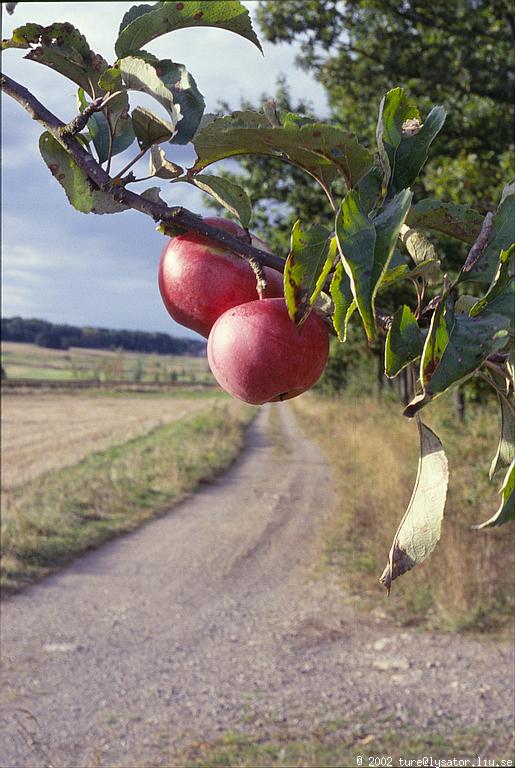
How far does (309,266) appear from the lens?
511 mm

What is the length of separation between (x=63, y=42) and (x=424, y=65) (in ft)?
19.1

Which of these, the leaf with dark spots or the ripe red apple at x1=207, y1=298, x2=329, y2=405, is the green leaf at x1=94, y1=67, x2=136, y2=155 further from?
the ripe red apple at x1=207, y1=298, x2=329, y2=405

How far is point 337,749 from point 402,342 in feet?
11.8

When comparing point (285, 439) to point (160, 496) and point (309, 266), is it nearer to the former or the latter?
point (160, 496)

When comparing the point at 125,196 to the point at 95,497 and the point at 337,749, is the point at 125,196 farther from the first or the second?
the point at 95,497

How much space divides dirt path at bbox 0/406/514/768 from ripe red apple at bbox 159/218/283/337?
3408 millimetres

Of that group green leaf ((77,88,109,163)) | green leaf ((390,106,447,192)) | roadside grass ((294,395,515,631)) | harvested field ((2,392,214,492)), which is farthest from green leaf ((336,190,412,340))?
harvested field ((2,392,214,492))

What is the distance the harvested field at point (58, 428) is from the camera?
13.2m

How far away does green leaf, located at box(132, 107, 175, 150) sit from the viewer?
25.8 inches

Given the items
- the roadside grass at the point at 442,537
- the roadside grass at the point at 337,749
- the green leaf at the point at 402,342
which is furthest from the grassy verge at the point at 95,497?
the green leaf at the point at 402,342

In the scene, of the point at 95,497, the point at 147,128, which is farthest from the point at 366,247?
the point at 95,497

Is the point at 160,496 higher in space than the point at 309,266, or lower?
lower

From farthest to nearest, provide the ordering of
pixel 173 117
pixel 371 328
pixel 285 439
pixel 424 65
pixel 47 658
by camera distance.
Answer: pixel 285 439 → pixel 424 65 → pixel 47 658 → pixel 173 117 → pixel 371 328

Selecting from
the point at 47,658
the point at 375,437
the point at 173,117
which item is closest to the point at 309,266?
the point at 173,117
